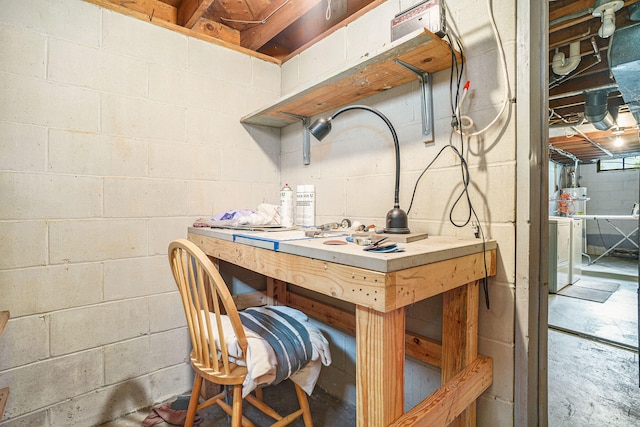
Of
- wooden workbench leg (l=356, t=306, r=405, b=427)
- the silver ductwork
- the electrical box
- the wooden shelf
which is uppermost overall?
the silver ductwork

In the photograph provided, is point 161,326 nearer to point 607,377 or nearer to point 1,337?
point 1,337

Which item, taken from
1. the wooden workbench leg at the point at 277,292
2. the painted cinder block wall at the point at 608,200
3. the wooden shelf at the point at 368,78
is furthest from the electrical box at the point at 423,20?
the painted cinder block wall at the point at 608,200

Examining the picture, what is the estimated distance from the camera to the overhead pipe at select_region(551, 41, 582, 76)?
2.21 meters

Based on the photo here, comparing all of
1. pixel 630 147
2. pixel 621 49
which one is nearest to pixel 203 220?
pixel 621 49

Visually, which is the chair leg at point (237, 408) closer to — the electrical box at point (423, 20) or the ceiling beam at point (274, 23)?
the electrical box at point (423, 20)

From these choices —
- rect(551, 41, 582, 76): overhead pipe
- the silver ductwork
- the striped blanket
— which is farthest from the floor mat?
the striped blanket

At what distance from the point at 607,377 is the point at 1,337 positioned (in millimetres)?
3241

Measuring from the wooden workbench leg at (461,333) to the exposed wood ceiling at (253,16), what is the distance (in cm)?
144

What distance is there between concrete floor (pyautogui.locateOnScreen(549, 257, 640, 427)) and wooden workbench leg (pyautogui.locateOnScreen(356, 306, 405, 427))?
53.1 inches

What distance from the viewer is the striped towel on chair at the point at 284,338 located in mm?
1039

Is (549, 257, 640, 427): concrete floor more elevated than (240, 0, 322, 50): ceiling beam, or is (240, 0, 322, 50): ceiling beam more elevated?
(240, 0, 322, 50): ceiling beam

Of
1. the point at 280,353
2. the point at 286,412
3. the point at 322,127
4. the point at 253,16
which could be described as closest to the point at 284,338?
the point at 280,353

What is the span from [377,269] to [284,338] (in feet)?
1.88

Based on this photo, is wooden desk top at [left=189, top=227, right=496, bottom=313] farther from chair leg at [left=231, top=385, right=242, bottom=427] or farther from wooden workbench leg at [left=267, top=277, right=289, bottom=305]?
wooden workbench leg at [left=267, top=277, right=289, bottom=305]
